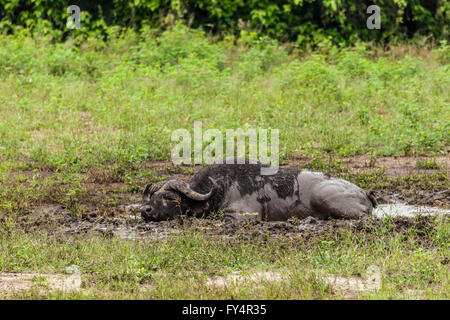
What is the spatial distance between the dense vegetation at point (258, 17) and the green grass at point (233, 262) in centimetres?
1177

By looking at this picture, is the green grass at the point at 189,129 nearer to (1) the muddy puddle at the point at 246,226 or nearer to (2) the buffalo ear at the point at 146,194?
(1) the muddy puddle at the point at 246,226

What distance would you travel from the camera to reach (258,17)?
18875 millimetres

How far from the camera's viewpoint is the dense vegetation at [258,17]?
61.2 ft

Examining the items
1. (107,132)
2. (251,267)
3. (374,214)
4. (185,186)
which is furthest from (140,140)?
(251,267)

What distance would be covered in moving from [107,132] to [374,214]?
539 centimetres

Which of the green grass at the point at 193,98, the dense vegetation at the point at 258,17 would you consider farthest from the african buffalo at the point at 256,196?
the dense vegetation at the point at 258,17

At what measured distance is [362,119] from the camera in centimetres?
1282

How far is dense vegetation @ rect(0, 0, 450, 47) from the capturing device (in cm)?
1866

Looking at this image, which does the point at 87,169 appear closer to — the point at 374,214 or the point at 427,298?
the point at 374,214

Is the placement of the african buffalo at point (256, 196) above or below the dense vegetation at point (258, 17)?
below

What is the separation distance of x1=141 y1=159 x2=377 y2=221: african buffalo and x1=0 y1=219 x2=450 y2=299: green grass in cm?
81

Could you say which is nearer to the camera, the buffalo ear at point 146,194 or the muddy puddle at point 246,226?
the muddy puddle at point 246,226
